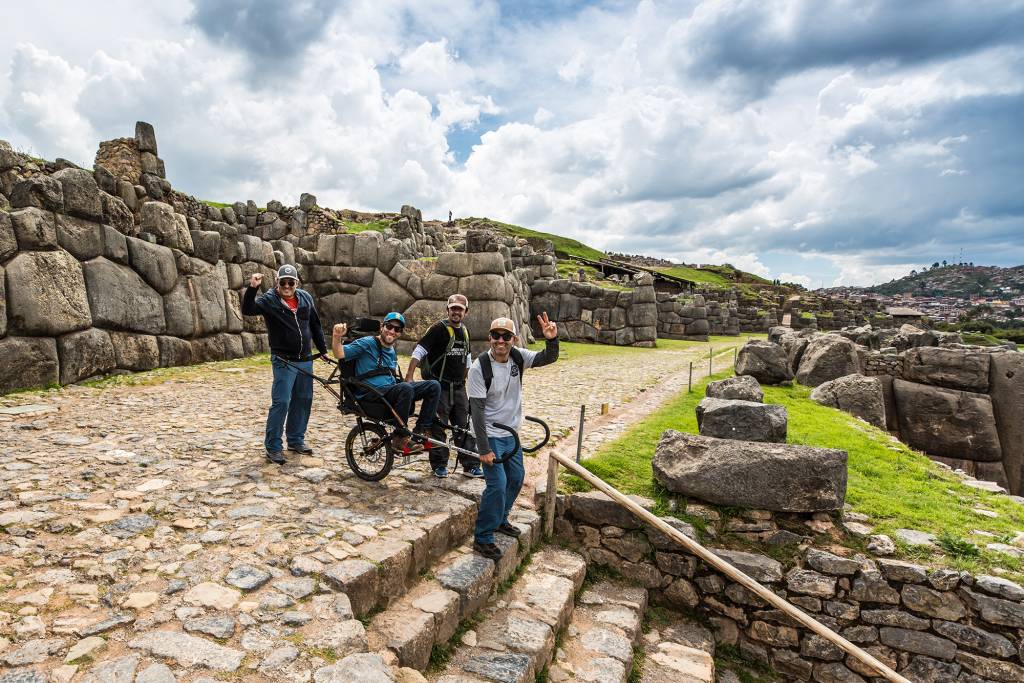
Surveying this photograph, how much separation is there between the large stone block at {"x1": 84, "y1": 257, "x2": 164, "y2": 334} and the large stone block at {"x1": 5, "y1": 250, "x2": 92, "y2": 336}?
9.3 inches

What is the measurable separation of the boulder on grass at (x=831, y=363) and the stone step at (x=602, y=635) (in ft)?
33.7

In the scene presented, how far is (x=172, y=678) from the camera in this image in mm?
2789

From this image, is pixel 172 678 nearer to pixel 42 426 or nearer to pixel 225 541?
pixel 225 541

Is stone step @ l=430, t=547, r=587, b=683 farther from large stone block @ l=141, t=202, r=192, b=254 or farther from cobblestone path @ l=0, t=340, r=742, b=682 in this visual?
large stone block @ l=141, t=202, r=192, b=254

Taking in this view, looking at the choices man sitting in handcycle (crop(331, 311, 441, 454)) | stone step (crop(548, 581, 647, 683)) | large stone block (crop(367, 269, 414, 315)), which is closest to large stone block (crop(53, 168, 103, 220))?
man sitting in handcycle (crop(331, 311, 441, 454))

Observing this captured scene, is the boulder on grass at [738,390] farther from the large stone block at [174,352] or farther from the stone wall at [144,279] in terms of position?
the large stone block at [174,352]

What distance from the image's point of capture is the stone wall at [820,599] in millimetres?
5242

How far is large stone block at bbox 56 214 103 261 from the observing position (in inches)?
366

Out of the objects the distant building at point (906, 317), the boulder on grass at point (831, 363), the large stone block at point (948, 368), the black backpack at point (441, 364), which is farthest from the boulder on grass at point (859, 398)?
the distant building at point (906, 317)

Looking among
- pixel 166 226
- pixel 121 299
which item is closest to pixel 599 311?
pixel 166 226

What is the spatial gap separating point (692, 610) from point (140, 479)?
20.1ft

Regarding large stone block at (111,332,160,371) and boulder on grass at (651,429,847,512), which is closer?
boulder on grass at (651,429,847,512)

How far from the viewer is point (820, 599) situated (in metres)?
5.71

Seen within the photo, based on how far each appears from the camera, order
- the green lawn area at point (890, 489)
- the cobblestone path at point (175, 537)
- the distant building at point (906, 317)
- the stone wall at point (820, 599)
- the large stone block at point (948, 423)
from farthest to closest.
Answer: the distant building at point (906, 317)
the large stone block at point (948, 423)
the green lawn area at point (890, 489)
the stone wall at point (820, 599)
the cobblestone path at point (175, 537)
